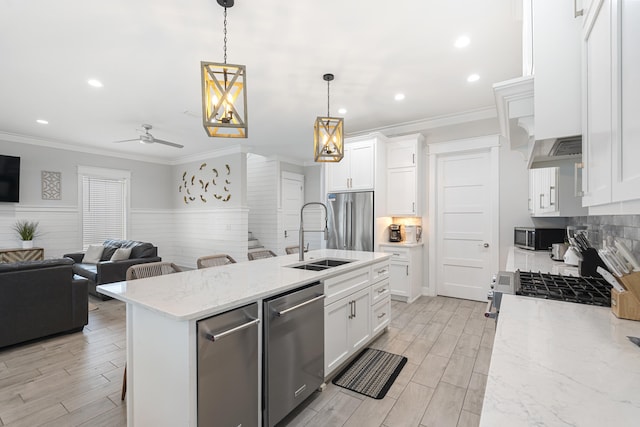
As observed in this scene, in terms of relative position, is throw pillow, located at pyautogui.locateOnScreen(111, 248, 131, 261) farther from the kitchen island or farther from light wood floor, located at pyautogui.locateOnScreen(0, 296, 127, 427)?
the kitchen island

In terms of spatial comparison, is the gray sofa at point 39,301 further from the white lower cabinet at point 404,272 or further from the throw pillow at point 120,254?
the white lower cabinet at point 404,272

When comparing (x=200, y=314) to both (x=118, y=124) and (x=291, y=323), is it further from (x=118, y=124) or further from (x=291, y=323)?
(x=118, y=124)

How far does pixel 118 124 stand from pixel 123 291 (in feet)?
14.2

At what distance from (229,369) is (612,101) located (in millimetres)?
1775

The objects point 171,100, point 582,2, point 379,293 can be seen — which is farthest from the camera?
point 171,100

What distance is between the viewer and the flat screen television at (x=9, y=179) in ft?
16.7

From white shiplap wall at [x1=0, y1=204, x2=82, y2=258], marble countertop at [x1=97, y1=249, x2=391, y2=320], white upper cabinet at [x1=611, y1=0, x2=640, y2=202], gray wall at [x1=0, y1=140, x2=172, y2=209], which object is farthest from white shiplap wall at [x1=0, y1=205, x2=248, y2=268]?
white upper cabinet at [x1=611, y1=0, x2=640, y2=202]

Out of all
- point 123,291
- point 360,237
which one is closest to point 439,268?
point 360,237

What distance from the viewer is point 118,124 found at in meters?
4.79

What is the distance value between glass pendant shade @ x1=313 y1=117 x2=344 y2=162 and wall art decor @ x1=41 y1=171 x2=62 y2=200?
592 cm

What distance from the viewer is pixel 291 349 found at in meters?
1.79

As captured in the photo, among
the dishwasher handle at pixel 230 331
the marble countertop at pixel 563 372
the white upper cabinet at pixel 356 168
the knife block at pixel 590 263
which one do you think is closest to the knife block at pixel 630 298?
the marble countertop at pixel 563 372

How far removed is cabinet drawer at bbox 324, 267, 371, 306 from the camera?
215 cm

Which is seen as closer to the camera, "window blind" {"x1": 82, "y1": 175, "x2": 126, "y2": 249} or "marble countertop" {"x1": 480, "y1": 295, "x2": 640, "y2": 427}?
"marble countertop" {"x1": 480, "y1": 295, "x2": 640, "y2": 427}
